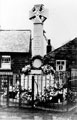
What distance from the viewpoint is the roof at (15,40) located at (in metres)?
29.0

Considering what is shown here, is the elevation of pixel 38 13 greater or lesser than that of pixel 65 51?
greater

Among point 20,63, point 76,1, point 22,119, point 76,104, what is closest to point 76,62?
point 20,63

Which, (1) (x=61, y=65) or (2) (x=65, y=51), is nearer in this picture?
(2) (x=65, y=51)

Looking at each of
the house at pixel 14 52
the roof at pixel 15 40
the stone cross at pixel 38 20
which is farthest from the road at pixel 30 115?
the roof at pixel 15 40

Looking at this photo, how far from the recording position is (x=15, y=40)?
2966 centimetres

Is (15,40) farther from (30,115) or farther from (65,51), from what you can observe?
(30,115)

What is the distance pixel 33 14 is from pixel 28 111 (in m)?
8.91

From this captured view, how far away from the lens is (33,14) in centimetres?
1803

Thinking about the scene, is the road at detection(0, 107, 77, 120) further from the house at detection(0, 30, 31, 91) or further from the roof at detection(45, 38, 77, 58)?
the house at detection(0, 30, 31, 91)

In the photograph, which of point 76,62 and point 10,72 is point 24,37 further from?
point 76,62

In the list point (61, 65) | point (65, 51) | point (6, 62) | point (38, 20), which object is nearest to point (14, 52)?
point (6, 62)

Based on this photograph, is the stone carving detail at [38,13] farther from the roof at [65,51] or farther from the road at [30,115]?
the road at [30,115]

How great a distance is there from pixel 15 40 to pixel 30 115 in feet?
67.1

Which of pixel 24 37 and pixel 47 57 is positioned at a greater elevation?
pixel 24 37
